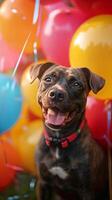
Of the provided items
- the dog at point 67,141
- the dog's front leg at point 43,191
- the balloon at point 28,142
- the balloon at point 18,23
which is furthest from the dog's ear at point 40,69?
the dog's front leg at point 43,191

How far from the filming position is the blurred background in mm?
1982

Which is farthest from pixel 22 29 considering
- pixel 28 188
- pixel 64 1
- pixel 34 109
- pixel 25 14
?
pixel 28 188

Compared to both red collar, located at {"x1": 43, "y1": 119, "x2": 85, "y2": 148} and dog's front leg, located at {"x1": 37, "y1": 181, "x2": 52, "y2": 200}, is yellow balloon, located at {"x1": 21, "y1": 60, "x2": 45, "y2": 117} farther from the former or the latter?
dog's front leg, located at {"x1": 37, "y1": 181, "x2": 52, "y2": 200}

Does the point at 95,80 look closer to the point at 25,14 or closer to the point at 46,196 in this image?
the point at 25,14

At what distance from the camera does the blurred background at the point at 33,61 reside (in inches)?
78.0

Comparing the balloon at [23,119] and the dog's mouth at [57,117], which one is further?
the balloon at [23,119]

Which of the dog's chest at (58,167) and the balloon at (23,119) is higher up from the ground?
the balloon at (23,119)

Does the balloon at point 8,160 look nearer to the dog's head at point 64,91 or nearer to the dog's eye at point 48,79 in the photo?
the dog's head at point 64,91

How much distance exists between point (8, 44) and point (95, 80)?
0.46m

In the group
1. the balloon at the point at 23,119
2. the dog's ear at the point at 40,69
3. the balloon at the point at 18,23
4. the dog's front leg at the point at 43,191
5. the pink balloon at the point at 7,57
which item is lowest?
the dog's front leg at the point at 43,191

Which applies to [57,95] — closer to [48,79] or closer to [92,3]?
[48,79]

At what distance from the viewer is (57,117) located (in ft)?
6.15

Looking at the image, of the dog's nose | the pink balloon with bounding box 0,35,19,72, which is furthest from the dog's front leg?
the pink balloon with bounding box 0,35,19,72

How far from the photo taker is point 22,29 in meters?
2.04
